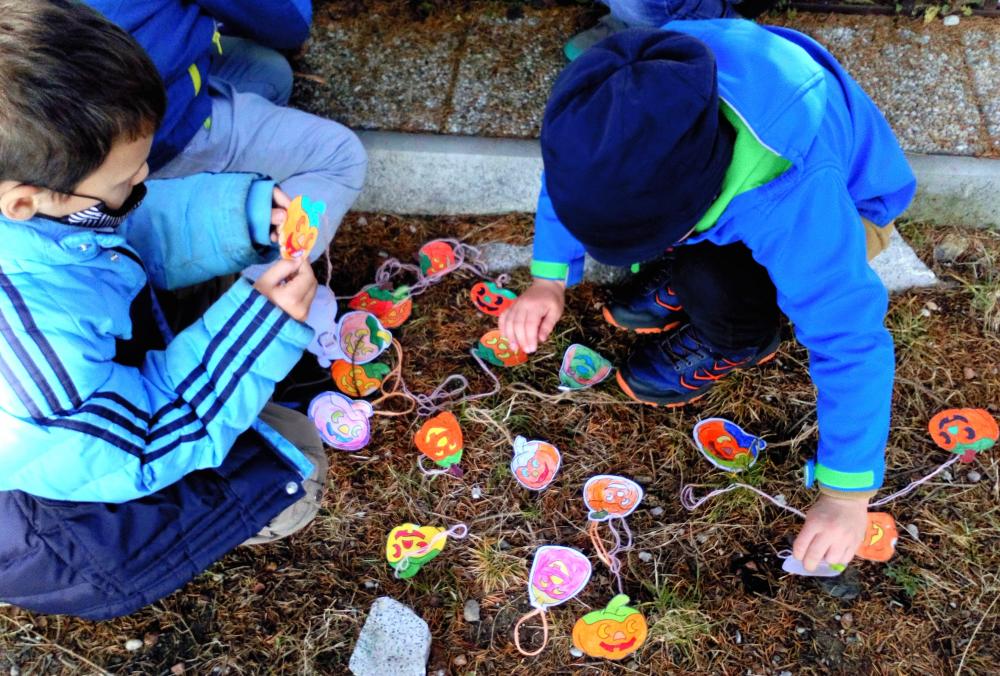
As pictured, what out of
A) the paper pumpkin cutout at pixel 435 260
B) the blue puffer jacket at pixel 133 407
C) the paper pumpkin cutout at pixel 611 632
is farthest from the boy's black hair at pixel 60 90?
the paper pumpkin cutout at pixel 611 632

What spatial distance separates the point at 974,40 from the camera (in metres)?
2.32

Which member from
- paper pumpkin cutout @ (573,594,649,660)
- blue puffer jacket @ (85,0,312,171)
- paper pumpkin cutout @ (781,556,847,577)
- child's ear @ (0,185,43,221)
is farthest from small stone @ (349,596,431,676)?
blue puffer jacket @ (85,0,312,171)

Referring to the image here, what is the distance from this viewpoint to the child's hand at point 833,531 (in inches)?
62.2

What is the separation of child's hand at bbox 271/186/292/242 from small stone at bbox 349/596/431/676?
950 millimetres

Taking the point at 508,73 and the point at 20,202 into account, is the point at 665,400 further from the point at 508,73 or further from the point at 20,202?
the point at 20,202

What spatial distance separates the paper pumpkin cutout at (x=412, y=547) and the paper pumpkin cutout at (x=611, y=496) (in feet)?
1.27

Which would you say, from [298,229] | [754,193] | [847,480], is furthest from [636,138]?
[847,480]

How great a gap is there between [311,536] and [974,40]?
2.46 m

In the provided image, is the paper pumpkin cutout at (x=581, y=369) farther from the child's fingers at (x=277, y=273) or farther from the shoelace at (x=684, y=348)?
the child's fingers at (x=277, y=273)

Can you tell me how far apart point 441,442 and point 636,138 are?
3.55ft

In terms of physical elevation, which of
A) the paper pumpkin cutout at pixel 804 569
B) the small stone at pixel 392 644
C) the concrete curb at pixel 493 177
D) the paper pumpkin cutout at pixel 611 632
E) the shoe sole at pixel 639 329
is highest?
the concrete curb at pixel 493 177

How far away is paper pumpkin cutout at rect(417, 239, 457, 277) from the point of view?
7.36 feet

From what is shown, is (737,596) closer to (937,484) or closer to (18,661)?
(937,484)

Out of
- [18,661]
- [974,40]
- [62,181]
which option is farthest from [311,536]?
[974,40]
